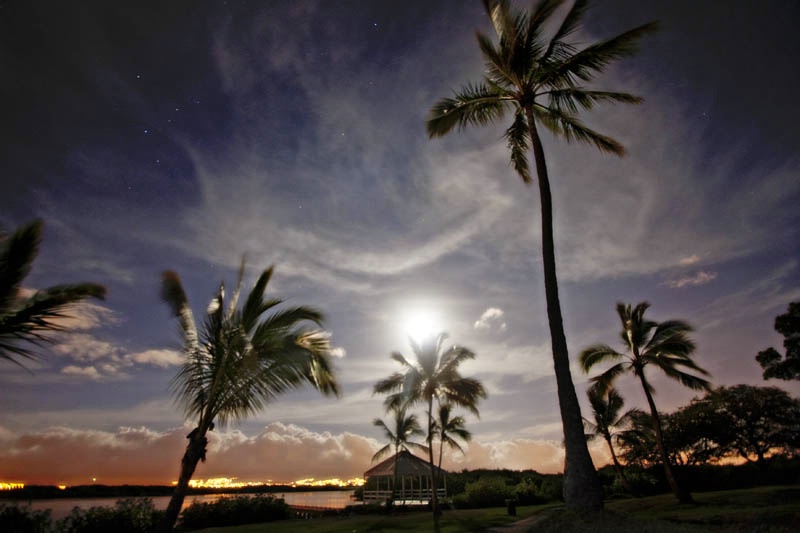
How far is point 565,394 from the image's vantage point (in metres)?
7.88

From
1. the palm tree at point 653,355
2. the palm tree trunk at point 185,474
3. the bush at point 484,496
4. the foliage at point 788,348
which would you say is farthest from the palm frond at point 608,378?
the palm tree trunk at point 185,474

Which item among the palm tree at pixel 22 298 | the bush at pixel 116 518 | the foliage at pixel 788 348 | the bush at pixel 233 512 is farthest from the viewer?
the bush at pixel 233 512

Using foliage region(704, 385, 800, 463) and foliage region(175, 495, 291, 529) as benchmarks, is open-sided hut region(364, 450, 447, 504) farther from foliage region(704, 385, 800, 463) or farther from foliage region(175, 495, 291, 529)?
foliage region(704, 385, 800, 463)

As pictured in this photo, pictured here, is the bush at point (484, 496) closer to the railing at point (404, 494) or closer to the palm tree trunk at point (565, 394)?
the railing at point (404, 494)

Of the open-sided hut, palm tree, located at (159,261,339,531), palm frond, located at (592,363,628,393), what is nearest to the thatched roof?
the open-sided hut

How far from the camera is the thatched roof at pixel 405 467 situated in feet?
109

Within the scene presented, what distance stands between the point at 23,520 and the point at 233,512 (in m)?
12.7

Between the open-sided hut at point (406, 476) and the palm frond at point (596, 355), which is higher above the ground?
the palm frond at point (596, 355)

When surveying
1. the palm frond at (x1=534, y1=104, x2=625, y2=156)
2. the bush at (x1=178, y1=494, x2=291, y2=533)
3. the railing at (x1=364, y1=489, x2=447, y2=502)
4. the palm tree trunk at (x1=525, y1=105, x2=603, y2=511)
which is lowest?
the bush at (x1=178, y1=494, x2=291, y2=533)

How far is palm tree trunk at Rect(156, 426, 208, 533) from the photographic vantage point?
23.6 feet

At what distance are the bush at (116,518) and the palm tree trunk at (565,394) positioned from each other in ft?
56.9

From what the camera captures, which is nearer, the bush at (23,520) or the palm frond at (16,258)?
the palm frond at (16,258)

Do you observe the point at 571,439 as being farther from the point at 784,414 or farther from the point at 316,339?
the point at 784,414

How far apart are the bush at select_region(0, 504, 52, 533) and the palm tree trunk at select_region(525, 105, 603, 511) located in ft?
53.7
